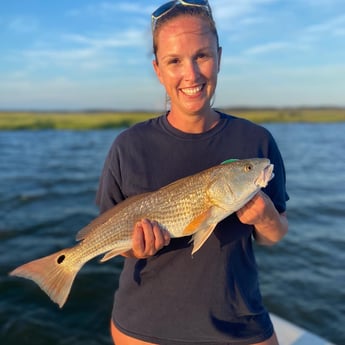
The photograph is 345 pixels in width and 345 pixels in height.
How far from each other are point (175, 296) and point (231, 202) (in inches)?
32.1

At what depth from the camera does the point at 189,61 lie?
8.82 ft

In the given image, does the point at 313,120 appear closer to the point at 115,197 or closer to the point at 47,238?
the point at 47,238

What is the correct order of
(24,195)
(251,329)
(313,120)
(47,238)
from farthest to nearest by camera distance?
(313,120)
(24,195)
(47,238)
(251,329)

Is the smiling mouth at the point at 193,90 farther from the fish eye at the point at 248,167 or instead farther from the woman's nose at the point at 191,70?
the fish eye at the point at 248,167

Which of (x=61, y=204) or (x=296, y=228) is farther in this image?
(x=61, y=204)

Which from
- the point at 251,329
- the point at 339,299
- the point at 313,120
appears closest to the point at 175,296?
the point at 251,329

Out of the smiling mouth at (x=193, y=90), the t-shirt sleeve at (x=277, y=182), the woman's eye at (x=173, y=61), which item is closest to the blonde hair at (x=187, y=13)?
the woman's eye at (x=173, y=61)

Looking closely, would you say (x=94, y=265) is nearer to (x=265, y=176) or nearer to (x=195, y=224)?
(x=195, y=224)

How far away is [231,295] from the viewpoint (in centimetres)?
270

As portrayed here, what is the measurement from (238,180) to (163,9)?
1.46m

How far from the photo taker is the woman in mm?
2680

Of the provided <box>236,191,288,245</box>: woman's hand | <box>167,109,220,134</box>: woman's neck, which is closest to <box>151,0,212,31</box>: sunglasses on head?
<box>167,109,220,134</box>: woman's neck

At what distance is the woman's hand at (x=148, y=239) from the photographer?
105 inches

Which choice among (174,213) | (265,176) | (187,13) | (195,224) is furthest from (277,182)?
(187,13)
